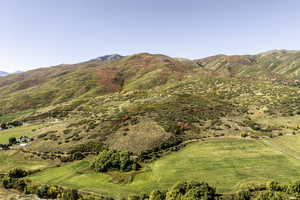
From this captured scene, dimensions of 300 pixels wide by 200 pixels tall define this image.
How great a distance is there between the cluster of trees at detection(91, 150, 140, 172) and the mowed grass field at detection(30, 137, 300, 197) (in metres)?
1.54

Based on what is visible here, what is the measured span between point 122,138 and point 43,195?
72.9 feet

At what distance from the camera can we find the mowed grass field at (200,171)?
2997 centimetres

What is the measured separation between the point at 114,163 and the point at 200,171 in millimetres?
15996

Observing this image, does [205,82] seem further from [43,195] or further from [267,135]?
[43,195]

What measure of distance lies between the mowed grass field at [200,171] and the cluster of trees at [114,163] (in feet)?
5.05

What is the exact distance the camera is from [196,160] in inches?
1491

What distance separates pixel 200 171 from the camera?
3369 cm

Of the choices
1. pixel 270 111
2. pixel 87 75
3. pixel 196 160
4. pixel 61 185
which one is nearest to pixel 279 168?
pixel 196 160

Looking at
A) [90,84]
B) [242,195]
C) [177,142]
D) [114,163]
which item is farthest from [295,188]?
[90,84]

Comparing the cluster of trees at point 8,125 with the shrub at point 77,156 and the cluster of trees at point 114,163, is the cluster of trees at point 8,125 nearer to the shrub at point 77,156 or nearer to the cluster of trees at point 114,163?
the shrub at point 77,156

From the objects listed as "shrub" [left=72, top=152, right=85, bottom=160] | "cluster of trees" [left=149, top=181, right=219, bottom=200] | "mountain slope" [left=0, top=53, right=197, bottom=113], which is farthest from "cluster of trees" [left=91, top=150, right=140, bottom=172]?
"mountain slope" [left=0, top=53, right=197, bottom=113]

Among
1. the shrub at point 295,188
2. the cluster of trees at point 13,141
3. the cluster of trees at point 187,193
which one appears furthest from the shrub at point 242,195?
the cluster of trees at point 13,141

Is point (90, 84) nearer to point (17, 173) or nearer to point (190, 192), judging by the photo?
point (17, 173)

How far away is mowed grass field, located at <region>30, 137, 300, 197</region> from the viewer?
30.0 m
